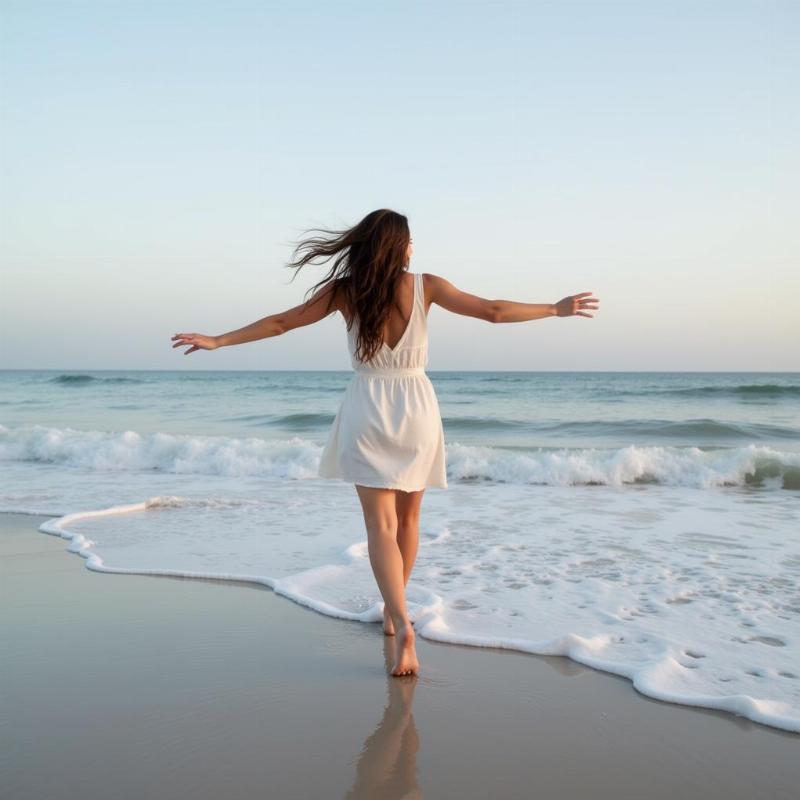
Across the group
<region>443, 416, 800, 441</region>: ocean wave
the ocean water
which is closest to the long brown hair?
the ocean water

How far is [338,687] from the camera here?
10.6 ft

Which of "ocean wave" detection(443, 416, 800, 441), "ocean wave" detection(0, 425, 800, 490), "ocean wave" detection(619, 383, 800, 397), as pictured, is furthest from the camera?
"ocean wave" detection(619, 383, 800, 397)

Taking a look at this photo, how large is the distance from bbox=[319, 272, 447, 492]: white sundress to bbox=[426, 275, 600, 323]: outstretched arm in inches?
3.3

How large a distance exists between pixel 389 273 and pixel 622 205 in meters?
12.1

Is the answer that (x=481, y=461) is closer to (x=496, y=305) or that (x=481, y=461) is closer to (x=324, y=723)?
(x=496, y=305)

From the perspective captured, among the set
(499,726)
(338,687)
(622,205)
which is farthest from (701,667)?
(622,205)

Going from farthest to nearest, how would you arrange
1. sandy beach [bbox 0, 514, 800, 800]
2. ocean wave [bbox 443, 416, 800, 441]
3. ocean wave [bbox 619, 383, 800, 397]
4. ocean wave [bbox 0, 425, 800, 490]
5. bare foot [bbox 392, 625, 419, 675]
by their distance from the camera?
ocean wave [bbox 619, 383, 800, 397] → ocean wave [bbox 443, 416, 800, 441] → ocean wave [bbox 0, 425, 800, 490] → bare foot [bbox 392, 625, 419, 675] → sandy beach [bbox 0, 514, 800, 800]

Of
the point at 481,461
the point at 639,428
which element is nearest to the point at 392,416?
the point at 481,461

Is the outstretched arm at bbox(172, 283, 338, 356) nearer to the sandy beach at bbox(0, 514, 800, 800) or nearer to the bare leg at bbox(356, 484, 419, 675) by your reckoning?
the bare leg at bbox(356, 484, 419, 675)

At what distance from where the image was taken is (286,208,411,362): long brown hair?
335 cm

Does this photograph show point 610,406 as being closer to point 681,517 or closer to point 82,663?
point 681,517

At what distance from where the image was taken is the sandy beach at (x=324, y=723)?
7.93ft

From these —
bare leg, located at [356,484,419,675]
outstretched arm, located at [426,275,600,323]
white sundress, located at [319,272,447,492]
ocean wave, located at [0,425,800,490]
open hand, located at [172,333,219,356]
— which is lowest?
ocean wave, located at [0,425,800,490]

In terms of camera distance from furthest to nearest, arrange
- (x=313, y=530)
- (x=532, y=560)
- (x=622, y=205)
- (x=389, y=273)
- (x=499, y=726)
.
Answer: (x=622, y=205), (x=313, y=530), (x=532, y=560), (x=389, y=273), (x=499, y=726)
